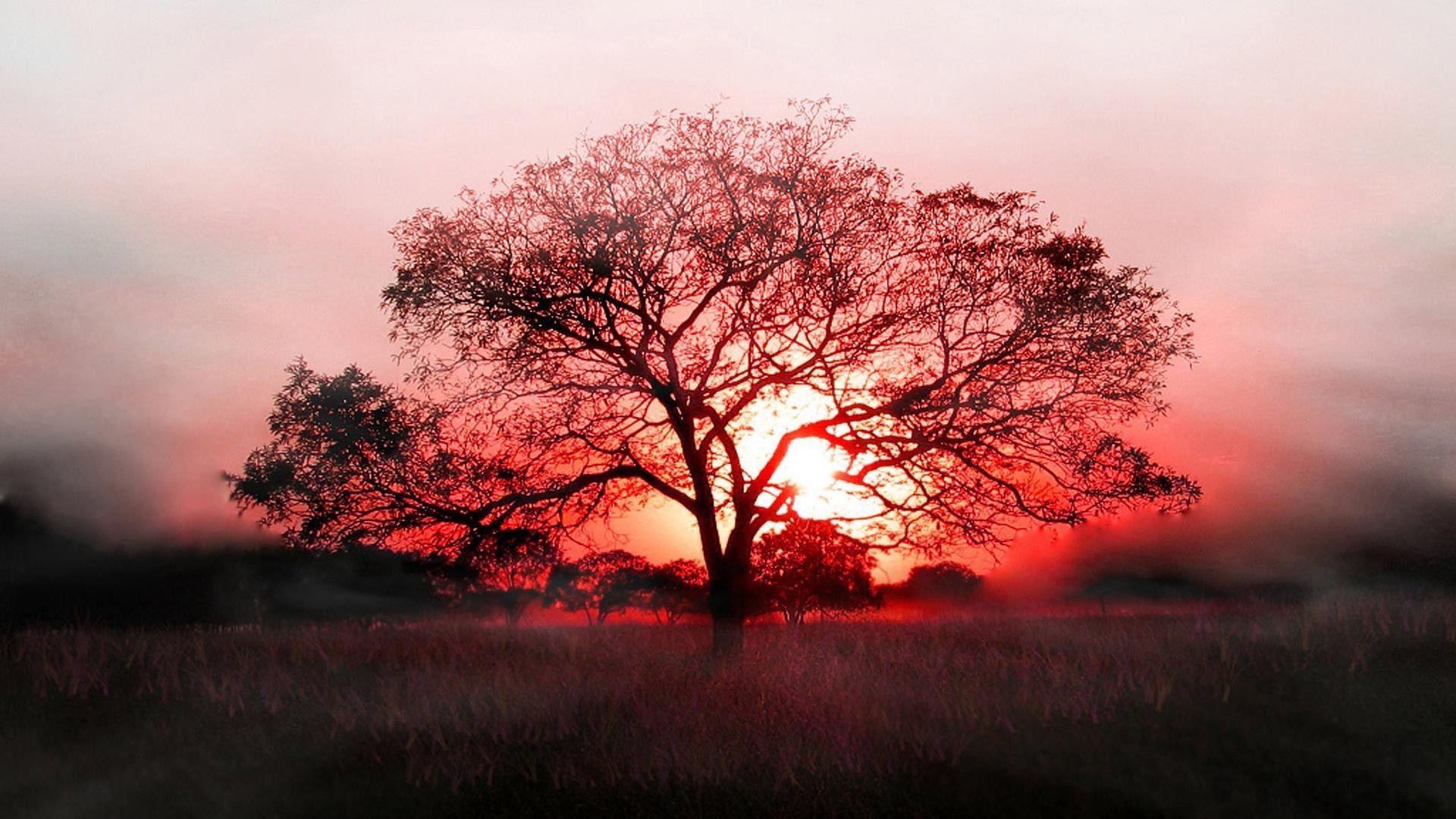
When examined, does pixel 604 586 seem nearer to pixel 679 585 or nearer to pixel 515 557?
pixel 679 585

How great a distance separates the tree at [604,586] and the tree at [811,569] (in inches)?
253

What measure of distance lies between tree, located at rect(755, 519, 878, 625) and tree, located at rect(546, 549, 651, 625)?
6437mm

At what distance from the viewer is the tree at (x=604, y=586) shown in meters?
42.3

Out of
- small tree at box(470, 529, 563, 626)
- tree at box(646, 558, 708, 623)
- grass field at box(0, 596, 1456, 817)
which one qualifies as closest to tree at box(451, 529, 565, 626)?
small tree at box(470, 529, 563, 626)

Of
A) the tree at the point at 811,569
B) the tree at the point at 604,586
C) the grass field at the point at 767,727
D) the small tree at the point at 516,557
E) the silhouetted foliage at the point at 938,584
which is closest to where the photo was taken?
the grass field at the point at 767,727

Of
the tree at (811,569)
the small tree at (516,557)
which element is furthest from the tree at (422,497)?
the tree at (811,569)

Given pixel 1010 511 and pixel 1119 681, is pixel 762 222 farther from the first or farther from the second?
pixel 1119 681

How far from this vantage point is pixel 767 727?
12.0m

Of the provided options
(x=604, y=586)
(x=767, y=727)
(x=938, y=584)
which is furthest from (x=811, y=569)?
(x=938, y=584)

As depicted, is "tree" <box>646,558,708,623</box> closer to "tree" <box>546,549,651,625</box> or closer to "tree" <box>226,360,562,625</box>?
"tree" <box>546,549,651,625</box>

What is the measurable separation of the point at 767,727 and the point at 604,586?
135 ft

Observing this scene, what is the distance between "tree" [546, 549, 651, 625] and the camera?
4234 centimetres

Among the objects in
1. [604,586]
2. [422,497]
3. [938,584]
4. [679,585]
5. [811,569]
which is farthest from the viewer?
[938,584]

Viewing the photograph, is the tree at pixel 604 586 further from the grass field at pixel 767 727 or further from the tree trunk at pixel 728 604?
the grass field at pixel 767 727
